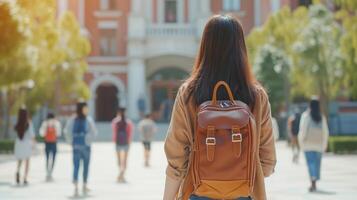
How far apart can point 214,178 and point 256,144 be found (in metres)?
0.29

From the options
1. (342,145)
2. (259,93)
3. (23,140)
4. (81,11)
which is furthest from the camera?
(81,11)

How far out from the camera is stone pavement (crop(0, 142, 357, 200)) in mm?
12430

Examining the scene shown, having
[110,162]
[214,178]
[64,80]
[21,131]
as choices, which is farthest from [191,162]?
[64,80]

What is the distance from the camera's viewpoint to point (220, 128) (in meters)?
3.35

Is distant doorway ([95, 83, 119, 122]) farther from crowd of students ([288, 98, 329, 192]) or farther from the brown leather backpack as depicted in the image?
the brown leather backpack

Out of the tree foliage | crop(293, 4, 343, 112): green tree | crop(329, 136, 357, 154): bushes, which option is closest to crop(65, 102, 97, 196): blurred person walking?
the tree foliage

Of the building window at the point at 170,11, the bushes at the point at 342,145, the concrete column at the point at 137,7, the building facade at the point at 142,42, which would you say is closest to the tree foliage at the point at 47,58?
the building facade at the point at 142,42

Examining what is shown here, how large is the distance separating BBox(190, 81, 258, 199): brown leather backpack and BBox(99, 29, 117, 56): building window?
142ft

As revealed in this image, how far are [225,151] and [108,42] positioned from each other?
144ft

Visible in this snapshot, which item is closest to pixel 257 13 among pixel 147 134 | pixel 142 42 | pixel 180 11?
pixel 180 11

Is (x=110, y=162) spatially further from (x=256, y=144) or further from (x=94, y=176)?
(x=256, y=144)

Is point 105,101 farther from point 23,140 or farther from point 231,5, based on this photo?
point 23,140

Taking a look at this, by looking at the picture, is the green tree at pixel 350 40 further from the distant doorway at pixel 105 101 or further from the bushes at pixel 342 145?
the distant doorway at pixel 105 101

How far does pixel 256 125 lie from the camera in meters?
3.62
